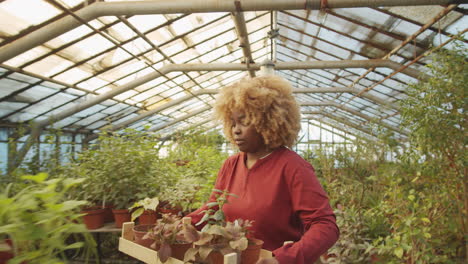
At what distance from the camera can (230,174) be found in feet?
4.91

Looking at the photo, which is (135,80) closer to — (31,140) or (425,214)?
(31,140)

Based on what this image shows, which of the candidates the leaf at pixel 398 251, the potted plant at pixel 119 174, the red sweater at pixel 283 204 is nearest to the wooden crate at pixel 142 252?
the red sweater at pixel 283 204

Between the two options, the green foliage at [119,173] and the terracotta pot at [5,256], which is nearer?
the terracotta pot at [5,256]

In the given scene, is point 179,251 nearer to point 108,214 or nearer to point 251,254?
point 251,254

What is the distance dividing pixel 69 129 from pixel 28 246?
1139 cm

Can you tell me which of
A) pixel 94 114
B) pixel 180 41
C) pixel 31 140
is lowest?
pixel 31 140

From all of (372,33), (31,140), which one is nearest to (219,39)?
(372,33)

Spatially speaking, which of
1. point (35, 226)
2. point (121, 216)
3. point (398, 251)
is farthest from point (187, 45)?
point (35, 226)

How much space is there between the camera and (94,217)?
261 centimetres

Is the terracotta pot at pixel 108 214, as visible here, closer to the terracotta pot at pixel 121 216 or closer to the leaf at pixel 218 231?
the terracotta pot at pixel 121 216

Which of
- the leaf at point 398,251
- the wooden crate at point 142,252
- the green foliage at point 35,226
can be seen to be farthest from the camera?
the leaf at point 398,251

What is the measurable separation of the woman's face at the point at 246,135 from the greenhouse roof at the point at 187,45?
6.90 feet

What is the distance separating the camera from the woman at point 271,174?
3.90 feet

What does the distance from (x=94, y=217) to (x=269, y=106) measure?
1.91m
